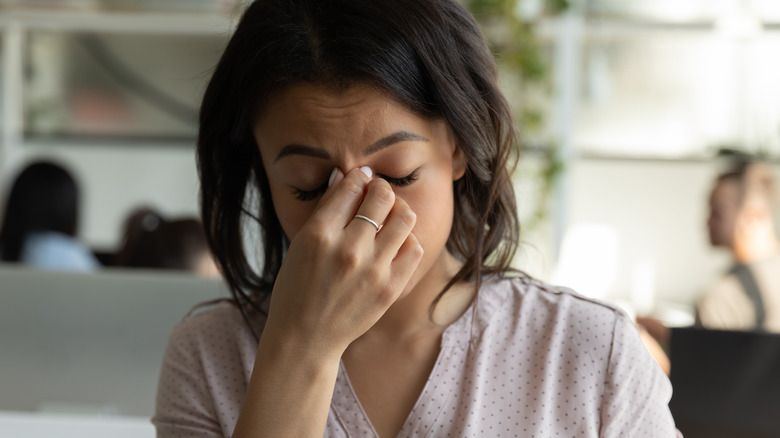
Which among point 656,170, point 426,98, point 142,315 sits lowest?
point 656,170

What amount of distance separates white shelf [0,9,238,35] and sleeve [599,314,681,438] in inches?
137

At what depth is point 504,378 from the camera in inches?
40.5

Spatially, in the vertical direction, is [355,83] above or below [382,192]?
above

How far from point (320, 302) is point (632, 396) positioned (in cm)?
39

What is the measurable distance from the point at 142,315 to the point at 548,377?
720 mm

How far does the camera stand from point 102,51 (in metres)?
4.69

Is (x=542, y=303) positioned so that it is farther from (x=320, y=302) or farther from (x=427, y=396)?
(x=320, y=302)

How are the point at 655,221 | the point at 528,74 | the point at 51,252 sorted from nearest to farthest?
the point at 51,252, the point at 528,74, the point at 655,221

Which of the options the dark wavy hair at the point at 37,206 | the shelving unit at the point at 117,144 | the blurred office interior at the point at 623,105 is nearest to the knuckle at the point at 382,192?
the dark wavy hair at the point at 37,206

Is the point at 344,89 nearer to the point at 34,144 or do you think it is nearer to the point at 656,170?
the point at 656,170

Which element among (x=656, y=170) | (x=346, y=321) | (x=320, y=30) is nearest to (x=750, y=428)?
(x=346, y=321)

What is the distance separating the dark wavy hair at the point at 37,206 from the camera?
314cm

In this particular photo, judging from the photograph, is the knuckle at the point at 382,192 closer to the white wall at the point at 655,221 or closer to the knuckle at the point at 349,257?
the knuckle at the point at 349,257

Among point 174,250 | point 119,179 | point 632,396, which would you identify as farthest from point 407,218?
point 119,179
